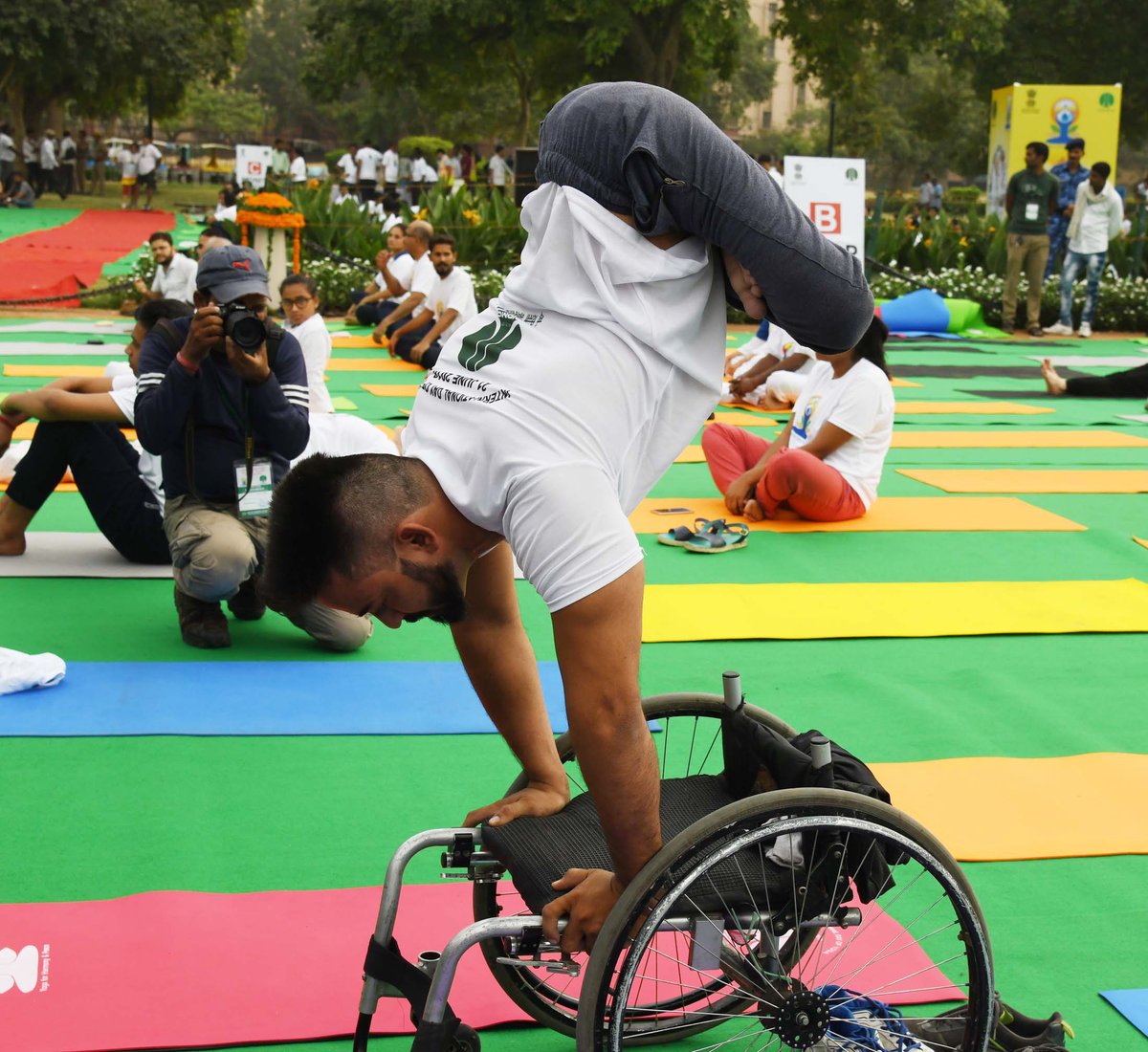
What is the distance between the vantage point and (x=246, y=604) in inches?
218

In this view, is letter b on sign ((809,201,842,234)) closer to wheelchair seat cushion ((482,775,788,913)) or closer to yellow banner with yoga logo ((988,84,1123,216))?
yellow banner with yoga logo ((988,84,1123,216))

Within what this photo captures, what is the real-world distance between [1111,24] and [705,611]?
37798 millimetres

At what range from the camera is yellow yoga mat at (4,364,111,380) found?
11203 millimetres

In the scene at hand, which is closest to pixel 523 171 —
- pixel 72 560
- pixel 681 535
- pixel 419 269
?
pixel 419 269

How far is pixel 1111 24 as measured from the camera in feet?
124

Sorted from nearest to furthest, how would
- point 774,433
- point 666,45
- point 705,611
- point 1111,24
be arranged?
point 705,611 < point 774,433 < point 666,45 < point 1111,24

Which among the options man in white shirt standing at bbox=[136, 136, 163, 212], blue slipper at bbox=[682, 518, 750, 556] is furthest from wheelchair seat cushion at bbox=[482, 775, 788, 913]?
man in white shirt standing at bbox=[136, 136, 163, 212]

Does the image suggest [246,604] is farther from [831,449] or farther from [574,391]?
[574,391]

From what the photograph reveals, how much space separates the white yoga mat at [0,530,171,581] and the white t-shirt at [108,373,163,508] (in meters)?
0.37

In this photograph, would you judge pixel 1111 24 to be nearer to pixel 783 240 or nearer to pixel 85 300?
pixel 85 300

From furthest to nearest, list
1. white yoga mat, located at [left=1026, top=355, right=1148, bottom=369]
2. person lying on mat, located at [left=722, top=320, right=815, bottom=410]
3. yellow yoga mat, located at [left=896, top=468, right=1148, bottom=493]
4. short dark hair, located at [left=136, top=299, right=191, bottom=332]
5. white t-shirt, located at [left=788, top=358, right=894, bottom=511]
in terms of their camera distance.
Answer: white yoga mat, located at [left=1026, top=355, right=1148, bottom=369] < person lying on mat, located at [left=722, top=320, right=815, bottom=410] < yellow yoga mat, located at [left=896, top=468, right=1148, bottom=493] < white t-shirt, located at [left=788, top=358, right=894, bottom=511] < short dark hair, located at [left=136, top=299, right=191, bottom=332]

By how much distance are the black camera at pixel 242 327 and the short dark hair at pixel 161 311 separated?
1210mm

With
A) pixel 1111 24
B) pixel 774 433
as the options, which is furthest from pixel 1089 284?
pixel 1111 24

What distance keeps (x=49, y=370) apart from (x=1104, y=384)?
876 cm
